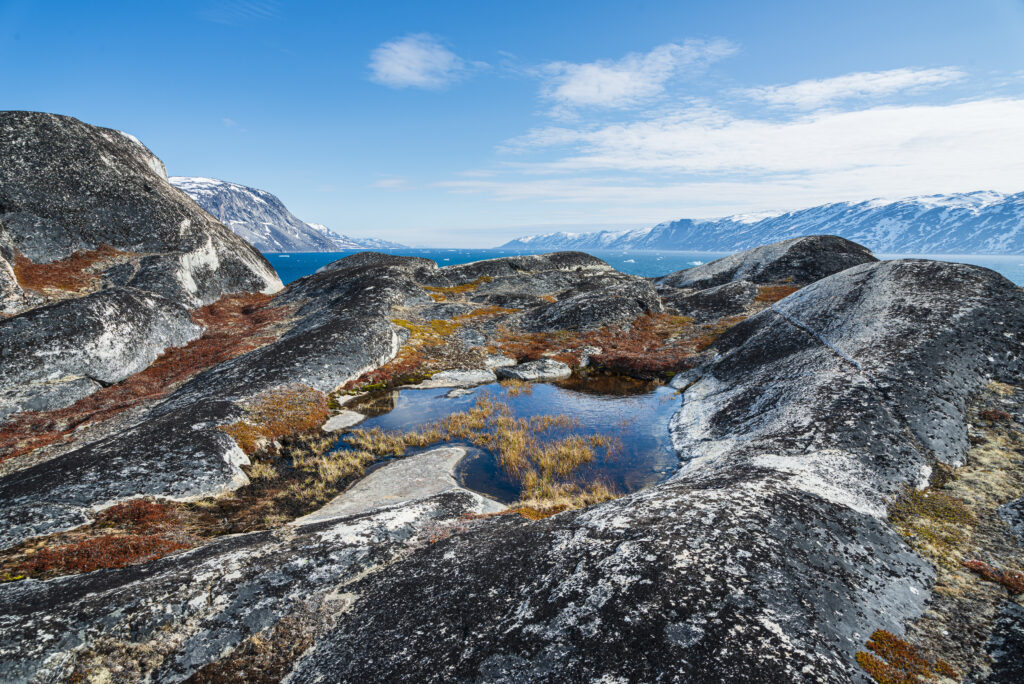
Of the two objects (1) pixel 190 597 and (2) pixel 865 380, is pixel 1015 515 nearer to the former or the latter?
(2) pixel 865 380

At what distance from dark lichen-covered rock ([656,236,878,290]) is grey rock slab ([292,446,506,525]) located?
213 ft

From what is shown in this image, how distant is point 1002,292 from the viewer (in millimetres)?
27141

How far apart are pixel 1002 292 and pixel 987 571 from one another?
88.9ft

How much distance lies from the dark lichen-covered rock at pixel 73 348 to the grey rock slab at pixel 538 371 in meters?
32.6

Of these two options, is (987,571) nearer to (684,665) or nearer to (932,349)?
(684,665)

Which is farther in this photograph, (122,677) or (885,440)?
(885,440)

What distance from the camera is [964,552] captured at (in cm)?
1195

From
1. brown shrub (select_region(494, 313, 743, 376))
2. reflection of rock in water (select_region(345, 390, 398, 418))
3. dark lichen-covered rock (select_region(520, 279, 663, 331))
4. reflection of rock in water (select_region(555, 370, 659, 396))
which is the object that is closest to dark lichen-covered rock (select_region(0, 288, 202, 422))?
reflection of rock in water (select_region(345, 390, 398, 418))

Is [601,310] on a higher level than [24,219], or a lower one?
lower

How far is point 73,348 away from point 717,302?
67620 millimetres

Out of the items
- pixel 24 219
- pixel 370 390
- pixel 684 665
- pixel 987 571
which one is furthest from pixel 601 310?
pixel 24 219

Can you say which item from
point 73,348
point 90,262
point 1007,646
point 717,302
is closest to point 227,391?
point 73,348

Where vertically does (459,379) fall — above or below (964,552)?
above

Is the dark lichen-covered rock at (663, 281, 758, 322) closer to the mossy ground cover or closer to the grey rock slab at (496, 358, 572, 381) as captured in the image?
the grey rock slab at (496, 358, 572, 381)
